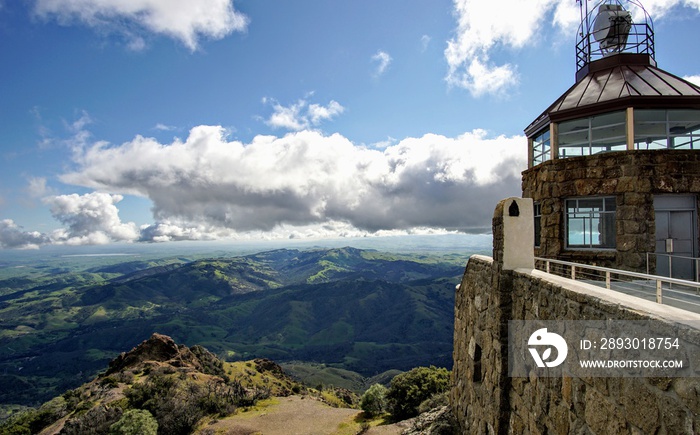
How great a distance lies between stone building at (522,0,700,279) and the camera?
43.6 ft

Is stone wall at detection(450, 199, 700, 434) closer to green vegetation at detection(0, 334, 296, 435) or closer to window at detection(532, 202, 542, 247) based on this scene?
window at detection(532, 202, 542, 247)

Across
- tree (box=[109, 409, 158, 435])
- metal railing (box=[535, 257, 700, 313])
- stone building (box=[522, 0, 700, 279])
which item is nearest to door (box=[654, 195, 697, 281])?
stone building (box=[522, 0, 700, 279])

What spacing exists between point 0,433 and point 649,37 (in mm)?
66665

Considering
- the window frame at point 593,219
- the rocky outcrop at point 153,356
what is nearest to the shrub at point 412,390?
the window frame at point 593,219

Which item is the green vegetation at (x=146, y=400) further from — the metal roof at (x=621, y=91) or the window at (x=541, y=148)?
the metal roof at (x=621, y=91)

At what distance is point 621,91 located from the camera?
14.3m

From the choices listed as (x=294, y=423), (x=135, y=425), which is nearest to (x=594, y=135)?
(x=294, y=423)

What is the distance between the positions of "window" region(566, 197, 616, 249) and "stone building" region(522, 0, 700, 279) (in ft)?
0.12

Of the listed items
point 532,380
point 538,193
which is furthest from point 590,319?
point 538,193

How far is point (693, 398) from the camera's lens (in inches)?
140

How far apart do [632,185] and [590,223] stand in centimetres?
207

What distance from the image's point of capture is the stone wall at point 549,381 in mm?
3914

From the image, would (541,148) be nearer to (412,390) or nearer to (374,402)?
(412,390)

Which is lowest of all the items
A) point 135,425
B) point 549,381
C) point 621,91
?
point 135,425
